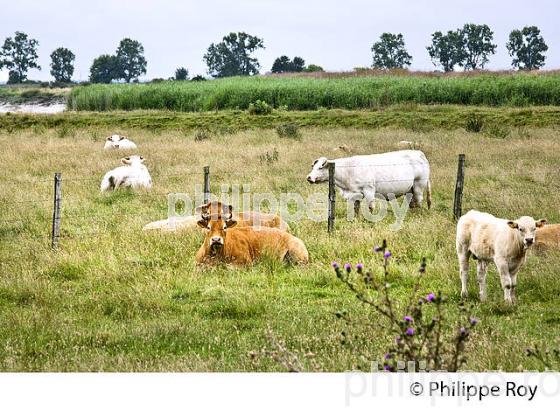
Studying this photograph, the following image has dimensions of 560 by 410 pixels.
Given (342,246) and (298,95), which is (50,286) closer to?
(342,246)

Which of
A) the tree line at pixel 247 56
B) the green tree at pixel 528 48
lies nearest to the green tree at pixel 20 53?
the tree line at pixel 247 56

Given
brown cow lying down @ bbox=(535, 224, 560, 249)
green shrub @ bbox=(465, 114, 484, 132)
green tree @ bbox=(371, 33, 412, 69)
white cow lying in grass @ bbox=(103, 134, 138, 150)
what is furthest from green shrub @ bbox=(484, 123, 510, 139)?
green tree @ bbox=(371, 33, 412, 69)

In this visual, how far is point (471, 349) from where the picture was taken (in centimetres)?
630

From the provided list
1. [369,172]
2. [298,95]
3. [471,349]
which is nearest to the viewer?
[471,349]

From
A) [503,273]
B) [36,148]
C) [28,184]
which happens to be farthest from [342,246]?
[36,148]

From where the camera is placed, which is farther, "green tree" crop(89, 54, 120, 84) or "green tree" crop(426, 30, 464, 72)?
"green tree" crop(89, 54, 120, 84)

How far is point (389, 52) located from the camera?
59.4 m

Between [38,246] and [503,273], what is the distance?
6613 millimetres

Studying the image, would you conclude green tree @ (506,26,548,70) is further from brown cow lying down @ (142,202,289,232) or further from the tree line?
brown cow lying down @ (142,202,289,232)

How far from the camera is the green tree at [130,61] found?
64500 mm

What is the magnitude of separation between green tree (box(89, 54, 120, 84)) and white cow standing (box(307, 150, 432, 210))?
170 ft

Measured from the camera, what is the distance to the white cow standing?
1452 centimetres

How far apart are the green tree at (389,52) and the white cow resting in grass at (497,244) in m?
51.9

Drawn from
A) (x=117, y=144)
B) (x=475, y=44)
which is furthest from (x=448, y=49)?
(x=117, y=144)
